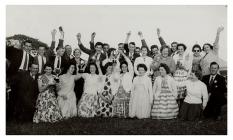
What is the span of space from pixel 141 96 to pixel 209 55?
5.68 feet

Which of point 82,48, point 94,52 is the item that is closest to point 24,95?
point 82,48

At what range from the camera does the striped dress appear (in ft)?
24.8

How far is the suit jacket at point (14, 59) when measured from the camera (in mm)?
7562

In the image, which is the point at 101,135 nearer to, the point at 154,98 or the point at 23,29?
the point at 154,98

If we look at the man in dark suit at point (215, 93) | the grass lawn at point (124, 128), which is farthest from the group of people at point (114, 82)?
the grass lawn at point (124, 128)

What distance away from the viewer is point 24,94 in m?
7.55

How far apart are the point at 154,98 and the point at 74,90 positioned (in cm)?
174

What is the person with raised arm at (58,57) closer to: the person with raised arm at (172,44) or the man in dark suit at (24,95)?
the man in dark suit at (24,95)

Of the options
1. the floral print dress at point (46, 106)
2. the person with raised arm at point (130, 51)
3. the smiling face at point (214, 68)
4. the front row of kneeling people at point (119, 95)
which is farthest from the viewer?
the person with raised arm at point (130, 51)

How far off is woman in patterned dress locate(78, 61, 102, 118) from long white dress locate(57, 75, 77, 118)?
0.15 metres

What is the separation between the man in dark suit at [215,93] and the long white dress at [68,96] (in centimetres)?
281

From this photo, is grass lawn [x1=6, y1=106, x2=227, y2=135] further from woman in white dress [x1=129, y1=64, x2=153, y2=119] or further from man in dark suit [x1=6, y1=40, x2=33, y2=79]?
man in dark suit [x1=6, y1=40, x2=33, y2=79]

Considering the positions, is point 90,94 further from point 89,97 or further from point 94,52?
point 94,52

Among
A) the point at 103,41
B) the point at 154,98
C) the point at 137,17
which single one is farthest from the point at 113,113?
the point at 137,17
